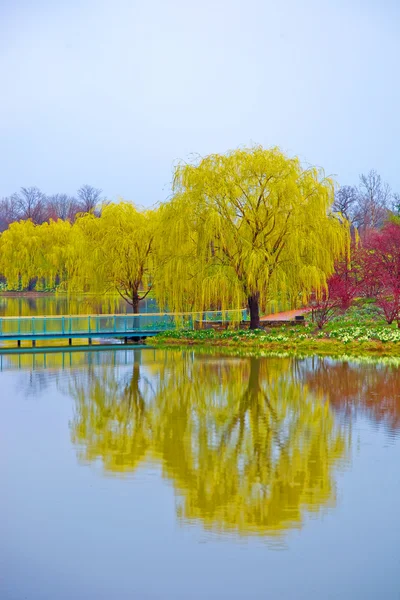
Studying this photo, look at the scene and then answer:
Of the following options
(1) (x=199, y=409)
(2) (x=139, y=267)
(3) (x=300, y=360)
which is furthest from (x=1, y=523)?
(2) (x=139, y=267)

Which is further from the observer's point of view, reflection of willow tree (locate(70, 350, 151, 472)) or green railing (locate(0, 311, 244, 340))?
green railing (locate(0, 311, 244, 340))

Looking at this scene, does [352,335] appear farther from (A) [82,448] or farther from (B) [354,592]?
(B) [354,592]

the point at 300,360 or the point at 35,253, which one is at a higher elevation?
the point at 35,253

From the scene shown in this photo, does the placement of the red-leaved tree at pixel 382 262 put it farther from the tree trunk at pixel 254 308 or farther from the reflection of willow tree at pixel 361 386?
the reflection of willow tree at pixel 361 386

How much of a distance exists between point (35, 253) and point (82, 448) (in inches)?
1943

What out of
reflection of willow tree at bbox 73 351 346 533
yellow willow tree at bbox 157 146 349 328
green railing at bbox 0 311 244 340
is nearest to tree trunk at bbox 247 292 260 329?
yellow willow tree at bbox 157 146 349 328

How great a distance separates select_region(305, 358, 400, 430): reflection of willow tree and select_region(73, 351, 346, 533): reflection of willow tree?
0.56 m

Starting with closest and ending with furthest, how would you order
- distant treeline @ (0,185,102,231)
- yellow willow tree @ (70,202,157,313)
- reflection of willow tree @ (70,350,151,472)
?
reflection of willow tree @ (70,350,151,472), yellow willow tree @ (70,202,157,313), distant treeline @ (0,185,102,231)

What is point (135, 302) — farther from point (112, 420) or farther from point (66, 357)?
point (112, 420)

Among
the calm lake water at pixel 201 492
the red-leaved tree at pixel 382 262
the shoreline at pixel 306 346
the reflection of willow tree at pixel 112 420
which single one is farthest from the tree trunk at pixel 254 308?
the calm lake water at pixel 201 492

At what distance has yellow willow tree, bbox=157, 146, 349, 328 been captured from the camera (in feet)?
85.4

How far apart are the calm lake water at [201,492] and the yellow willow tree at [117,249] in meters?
12.9

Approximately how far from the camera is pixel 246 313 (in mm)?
31500

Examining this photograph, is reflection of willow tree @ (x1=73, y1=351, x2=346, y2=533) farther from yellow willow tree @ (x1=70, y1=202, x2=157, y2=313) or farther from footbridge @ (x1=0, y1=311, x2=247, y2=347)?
yellow willow tree @ (x1=70, y1=202, x2=157, y2=313)
